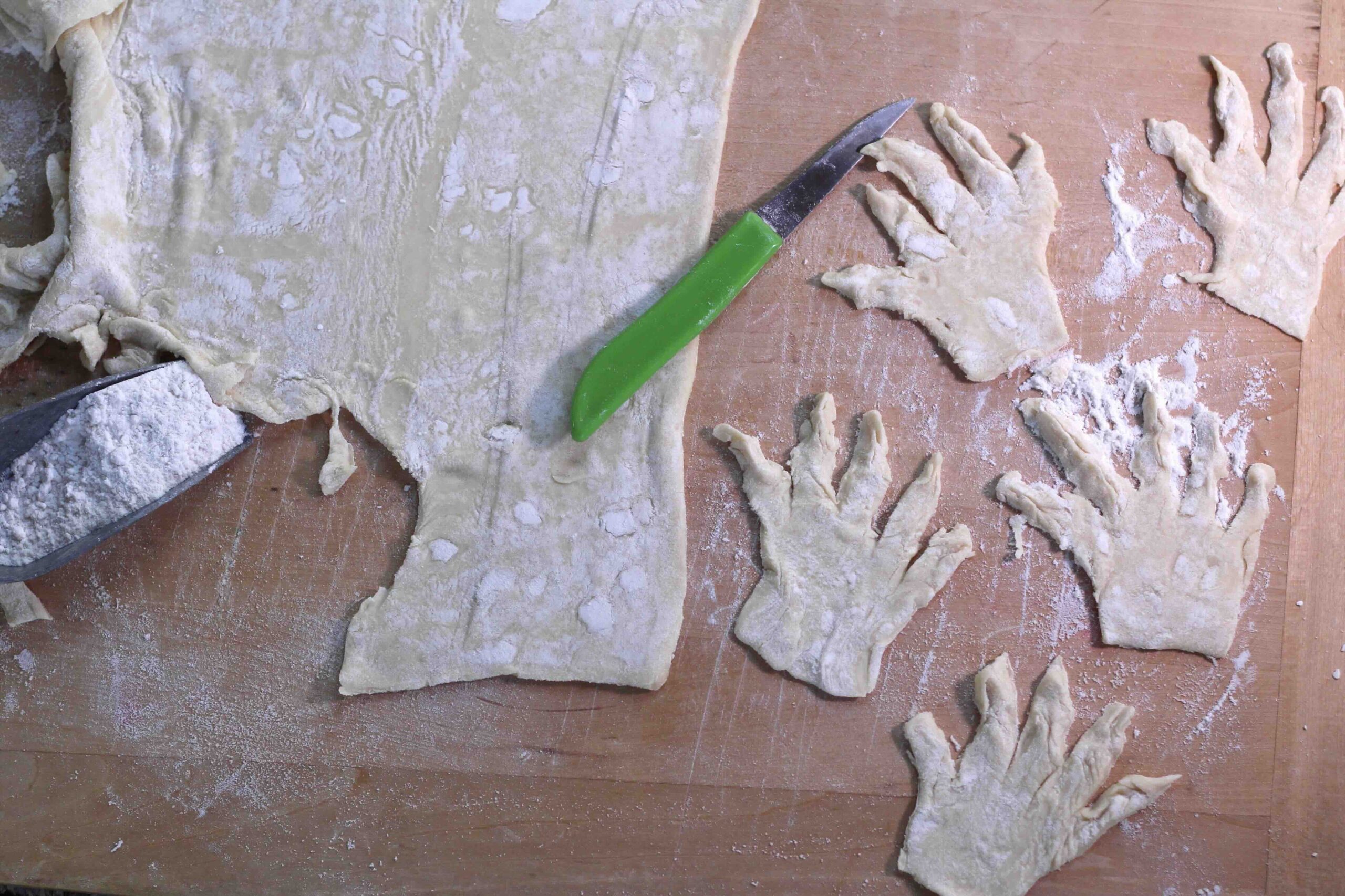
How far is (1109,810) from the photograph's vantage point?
3.07ft

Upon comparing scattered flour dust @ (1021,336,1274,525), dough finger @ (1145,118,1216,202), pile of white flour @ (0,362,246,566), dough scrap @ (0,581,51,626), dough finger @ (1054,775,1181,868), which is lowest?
dough finger @ (1054,775,1181,868)

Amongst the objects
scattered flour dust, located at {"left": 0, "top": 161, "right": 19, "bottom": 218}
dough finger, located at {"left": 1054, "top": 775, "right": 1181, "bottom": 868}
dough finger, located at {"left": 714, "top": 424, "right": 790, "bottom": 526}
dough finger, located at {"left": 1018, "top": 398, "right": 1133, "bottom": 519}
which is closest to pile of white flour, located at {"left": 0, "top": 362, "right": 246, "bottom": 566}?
scattered flour dust, located at {"left": 0, "top": 161, "right": 19, "bottom": 218}

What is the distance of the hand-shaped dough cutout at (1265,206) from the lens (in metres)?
1.00

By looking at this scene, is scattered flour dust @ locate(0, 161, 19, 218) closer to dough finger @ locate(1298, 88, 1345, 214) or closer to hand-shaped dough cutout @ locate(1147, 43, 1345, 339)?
hand-shaped dough cutout @ locate(1147, 43, 1345, 339)

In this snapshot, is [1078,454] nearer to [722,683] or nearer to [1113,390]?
[1113,390]

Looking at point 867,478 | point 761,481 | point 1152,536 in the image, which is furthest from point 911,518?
point 1152,536

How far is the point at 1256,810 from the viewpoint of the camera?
975 millimetres

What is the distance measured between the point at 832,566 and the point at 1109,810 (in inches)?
15.9

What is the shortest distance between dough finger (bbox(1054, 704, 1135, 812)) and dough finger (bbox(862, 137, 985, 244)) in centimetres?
57

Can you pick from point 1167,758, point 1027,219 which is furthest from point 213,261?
point 1167,758

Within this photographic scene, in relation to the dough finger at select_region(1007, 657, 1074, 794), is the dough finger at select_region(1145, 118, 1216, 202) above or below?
above

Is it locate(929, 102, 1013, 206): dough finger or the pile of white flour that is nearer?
the pile of white flour

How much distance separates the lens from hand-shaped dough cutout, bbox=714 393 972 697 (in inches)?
37.3

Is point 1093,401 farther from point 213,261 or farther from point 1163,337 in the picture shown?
point 213,261
